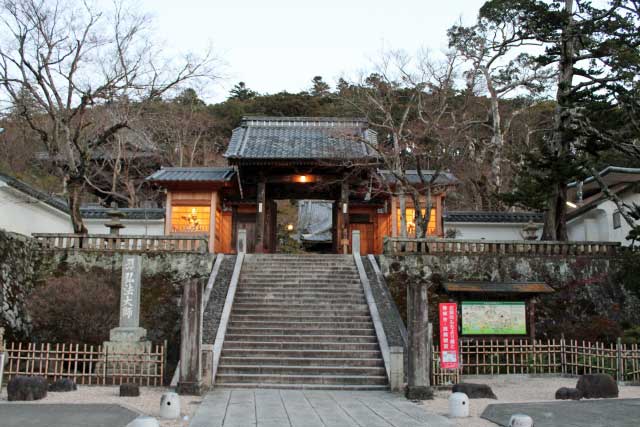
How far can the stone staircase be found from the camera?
12523 mm

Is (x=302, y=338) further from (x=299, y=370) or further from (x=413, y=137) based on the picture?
(x=413, y=137)

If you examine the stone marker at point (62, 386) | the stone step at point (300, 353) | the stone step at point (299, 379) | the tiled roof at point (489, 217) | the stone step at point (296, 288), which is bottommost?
the stone step at point (299, 379)

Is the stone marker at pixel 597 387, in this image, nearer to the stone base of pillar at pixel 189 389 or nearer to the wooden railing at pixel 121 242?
the stone base of pillar at pixel 189 389

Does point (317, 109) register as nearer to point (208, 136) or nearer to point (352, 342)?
point (208, 136)

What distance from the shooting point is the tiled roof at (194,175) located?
23.4 meters

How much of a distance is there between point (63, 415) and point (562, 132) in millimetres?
17074

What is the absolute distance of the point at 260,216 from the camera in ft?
74.7

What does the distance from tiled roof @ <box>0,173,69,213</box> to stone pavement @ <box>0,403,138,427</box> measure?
12241mm

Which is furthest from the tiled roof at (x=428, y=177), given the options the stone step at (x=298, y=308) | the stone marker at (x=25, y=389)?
the stone marker at (x=25, y=389)

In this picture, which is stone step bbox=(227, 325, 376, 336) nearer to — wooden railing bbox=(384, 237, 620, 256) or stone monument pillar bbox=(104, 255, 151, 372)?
stone monument pillar bbox=(104, 255, 151, 372)

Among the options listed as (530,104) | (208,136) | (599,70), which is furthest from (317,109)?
(599,70)

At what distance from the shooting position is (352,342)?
14023 mm

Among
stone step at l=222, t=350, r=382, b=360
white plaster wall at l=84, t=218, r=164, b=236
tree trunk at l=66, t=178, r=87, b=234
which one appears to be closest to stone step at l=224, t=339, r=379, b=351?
stone step at l=222, t=350, r=382, b=360

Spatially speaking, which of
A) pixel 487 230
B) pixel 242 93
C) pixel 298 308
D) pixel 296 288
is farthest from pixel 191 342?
pixel 242 93
